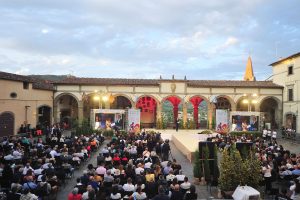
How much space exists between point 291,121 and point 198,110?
33.1 feet

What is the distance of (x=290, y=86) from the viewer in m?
31.0

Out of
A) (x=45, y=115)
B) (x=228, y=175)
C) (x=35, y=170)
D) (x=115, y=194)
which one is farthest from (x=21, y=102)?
(x=228, y=175)

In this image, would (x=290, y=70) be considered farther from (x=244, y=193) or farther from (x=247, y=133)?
(x=244, y=193)

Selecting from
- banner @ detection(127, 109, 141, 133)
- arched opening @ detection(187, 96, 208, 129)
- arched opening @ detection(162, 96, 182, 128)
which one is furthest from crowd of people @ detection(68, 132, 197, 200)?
arched opening @ detection(187, 96, 208, 129)

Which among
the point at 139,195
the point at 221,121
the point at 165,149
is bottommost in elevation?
the point at 139,195

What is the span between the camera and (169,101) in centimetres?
3653

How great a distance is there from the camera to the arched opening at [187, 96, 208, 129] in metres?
34.5

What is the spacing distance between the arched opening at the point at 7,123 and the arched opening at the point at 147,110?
48.3ft

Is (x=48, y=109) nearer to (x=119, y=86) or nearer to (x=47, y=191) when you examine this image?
(x=119, y=86)

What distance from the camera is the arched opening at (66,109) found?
33.4 metres

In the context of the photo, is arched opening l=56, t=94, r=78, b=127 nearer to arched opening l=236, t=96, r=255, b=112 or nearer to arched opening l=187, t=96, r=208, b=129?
arched opening l=187, t=96, r=208, b=129

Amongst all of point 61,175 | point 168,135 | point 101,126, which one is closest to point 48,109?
point 101,126

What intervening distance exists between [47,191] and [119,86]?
23.8m

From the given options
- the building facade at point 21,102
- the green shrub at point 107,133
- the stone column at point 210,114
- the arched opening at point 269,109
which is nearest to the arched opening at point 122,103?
the building facade at point 21,102
